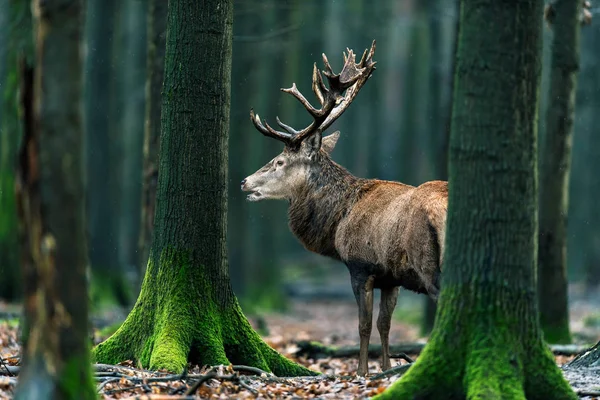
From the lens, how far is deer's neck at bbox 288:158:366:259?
10.3 metres

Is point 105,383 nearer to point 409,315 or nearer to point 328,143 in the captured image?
point 328,143

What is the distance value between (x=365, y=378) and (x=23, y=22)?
7.25 metres

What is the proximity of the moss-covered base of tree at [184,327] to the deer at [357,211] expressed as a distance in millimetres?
1480

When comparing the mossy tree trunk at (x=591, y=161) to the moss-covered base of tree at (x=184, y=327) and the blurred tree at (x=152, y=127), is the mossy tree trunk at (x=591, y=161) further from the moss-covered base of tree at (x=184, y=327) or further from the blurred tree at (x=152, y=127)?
the moss-covered base of tree at (x=184, y=327)

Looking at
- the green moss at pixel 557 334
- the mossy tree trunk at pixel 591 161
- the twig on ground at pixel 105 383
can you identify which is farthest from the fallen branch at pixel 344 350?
A: the mossy tree trunk at pixel 591 161

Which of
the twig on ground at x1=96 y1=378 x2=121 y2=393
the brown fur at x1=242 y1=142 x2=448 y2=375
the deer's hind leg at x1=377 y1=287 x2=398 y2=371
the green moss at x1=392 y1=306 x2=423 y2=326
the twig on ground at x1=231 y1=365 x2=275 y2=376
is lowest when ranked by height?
the green moss at x1=392 y1=306 x2=423 y2=326

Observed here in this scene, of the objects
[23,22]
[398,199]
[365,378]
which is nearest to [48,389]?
[365,378]

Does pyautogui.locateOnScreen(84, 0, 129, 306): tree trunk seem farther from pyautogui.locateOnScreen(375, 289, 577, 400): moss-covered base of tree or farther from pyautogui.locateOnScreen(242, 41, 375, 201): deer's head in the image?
pyautogui.locateOnScreen(375, 289, 577, 400): moss-covered base of tree

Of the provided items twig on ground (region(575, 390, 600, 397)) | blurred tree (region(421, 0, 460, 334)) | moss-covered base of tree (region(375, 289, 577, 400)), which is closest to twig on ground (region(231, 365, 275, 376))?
moss-covered base of tree (region(375, 289, 577, 400))

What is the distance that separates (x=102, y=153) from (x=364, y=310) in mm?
13654

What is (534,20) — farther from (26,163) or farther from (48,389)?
(48,389)

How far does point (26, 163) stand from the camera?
16.1ft

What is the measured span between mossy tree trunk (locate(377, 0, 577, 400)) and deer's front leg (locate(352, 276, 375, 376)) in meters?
3.49

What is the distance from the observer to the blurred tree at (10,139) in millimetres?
12594
